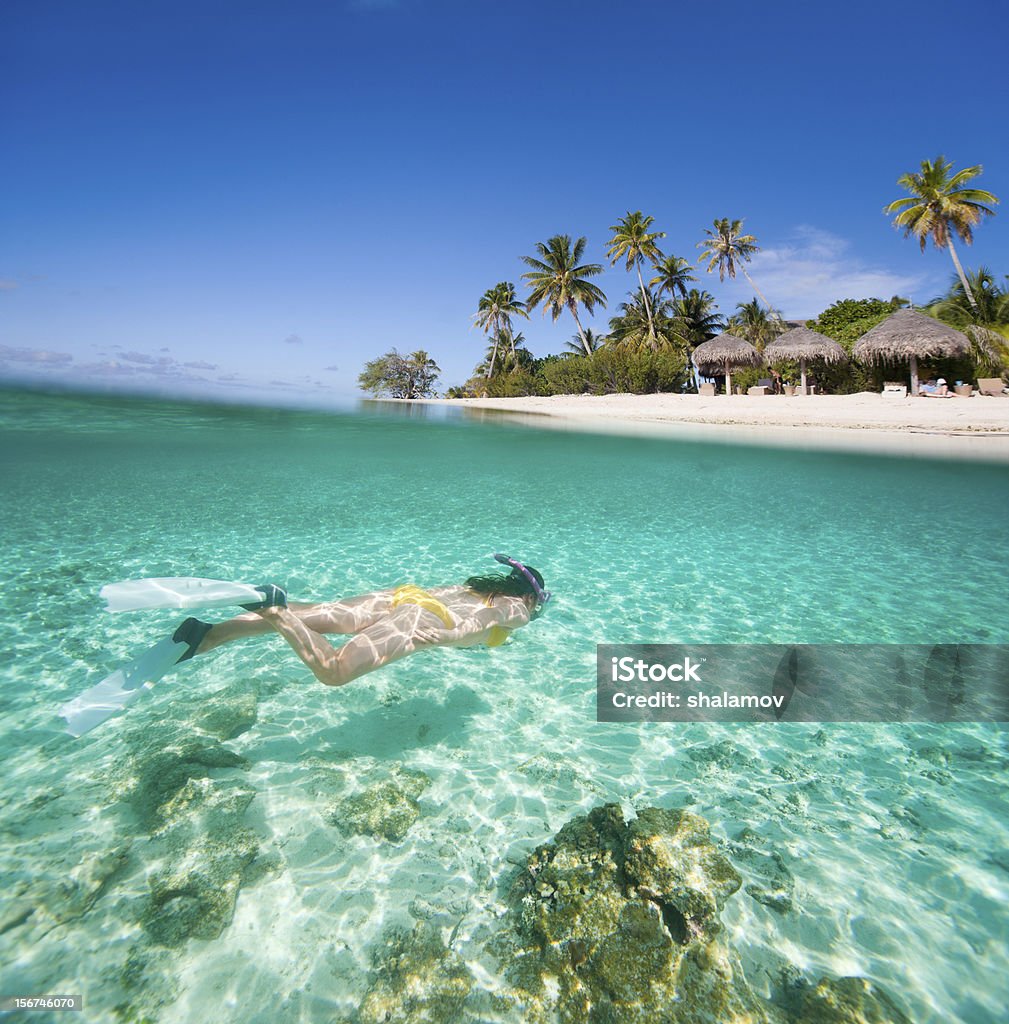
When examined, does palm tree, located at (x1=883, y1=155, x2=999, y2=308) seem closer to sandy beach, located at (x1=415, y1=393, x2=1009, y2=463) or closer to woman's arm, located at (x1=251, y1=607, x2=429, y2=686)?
sandy beach, located at (x1=415, y1=393, x2=1009, y2=463)

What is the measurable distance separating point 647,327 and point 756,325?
771 cm

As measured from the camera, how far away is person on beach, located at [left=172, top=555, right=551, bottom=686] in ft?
10.6

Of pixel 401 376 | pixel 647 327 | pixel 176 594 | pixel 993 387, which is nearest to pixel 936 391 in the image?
pixel 993 387

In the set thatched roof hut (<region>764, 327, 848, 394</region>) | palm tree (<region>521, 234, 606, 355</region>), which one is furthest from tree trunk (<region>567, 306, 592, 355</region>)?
thatched roof hut (<region>764, 327, 848, 394</region>)

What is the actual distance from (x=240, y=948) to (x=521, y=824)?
4.70ft

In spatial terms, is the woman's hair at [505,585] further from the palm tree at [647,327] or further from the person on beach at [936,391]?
the palm tree at [647,327]

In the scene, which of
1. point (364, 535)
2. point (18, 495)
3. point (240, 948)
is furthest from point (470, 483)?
point (240, 948)

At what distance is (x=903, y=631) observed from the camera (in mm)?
5633

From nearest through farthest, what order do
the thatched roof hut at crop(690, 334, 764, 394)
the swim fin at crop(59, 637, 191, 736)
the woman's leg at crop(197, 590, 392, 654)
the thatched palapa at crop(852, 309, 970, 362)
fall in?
the swim fin at crop(59, 637, 191, 736) → the woman's leg at crop(197, 590, 392, 654) → the thatched palapa at crop(852, 309, 970, 362) → the thatched roof hut at crop(690, 334, 764, 394)

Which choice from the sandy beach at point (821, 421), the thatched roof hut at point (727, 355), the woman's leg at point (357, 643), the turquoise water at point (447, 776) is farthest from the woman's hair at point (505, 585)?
the thatched roof hut at point (727, 355)

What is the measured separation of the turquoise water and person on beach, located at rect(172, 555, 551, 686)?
667mm

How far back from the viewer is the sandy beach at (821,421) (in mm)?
19484

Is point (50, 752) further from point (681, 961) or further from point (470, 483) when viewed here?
point (470, 483)

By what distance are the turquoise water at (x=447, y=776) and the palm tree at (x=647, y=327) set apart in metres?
34.9
